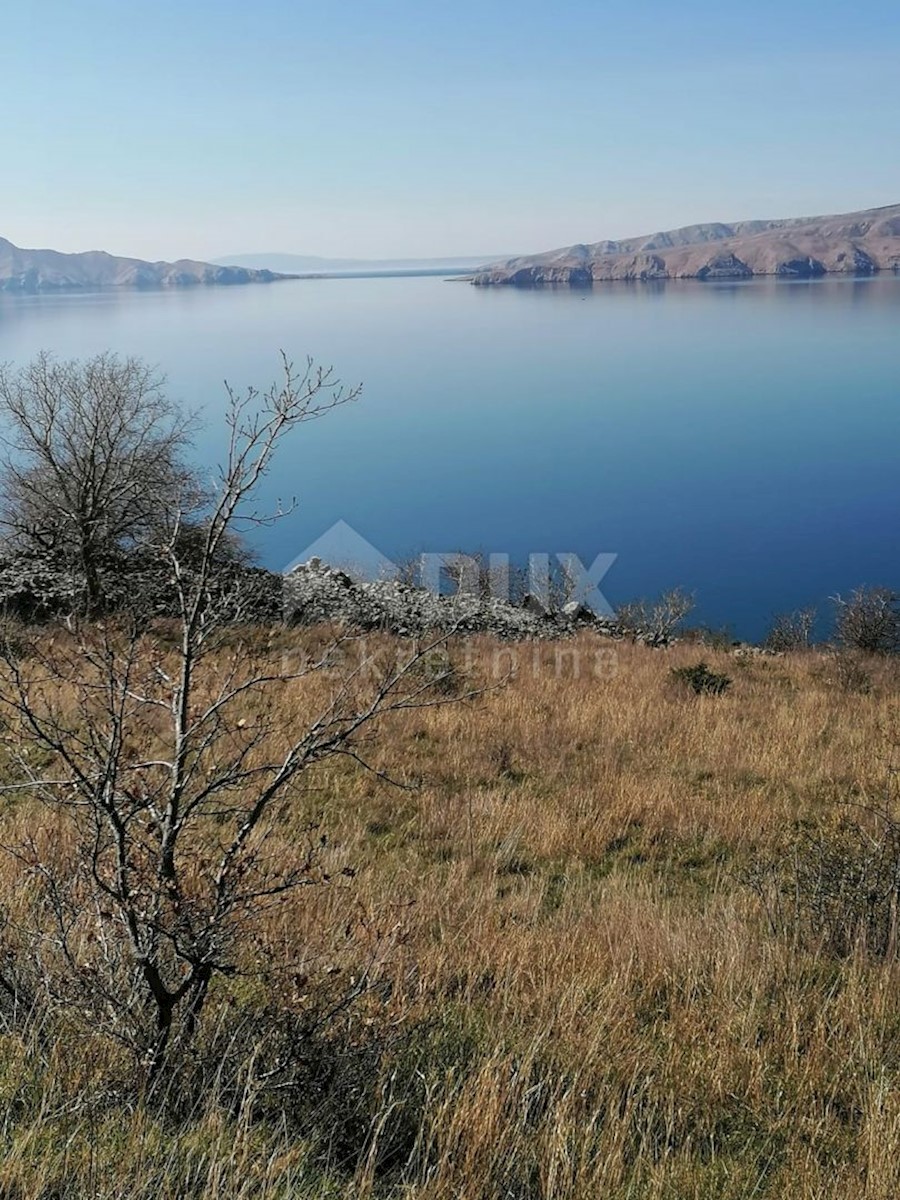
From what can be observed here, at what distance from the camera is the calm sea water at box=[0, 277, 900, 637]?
44.0 m

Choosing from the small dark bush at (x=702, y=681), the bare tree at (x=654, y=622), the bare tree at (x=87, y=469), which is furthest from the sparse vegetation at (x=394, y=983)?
the bare tree at (x=654, y=622)

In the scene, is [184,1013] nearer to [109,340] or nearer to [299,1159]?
[299,1159]

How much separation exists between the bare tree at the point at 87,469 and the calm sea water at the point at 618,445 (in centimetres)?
2206

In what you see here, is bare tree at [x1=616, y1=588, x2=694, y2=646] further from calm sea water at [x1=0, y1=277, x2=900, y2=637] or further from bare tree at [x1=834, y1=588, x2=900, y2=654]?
calm sea water at [x1=0, y1=277, x2=900, y2=637]

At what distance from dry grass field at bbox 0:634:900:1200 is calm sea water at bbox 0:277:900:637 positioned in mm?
32471

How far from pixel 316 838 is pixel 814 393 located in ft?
255

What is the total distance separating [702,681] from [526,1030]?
8269 millimetres

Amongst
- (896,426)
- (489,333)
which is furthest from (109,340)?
(896,426)

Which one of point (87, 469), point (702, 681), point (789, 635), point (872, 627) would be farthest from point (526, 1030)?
point (789, 635)

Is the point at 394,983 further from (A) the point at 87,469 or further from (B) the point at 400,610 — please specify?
(A) the point at 87,469

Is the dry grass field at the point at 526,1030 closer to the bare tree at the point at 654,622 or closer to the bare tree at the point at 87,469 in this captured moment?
the bare tree at the point at 87,469

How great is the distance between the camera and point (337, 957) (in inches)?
137

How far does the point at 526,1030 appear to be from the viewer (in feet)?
10.3

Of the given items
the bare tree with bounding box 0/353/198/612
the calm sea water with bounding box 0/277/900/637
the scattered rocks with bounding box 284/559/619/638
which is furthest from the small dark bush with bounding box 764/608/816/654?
the bare tree with bounding box 0/353/198/612
